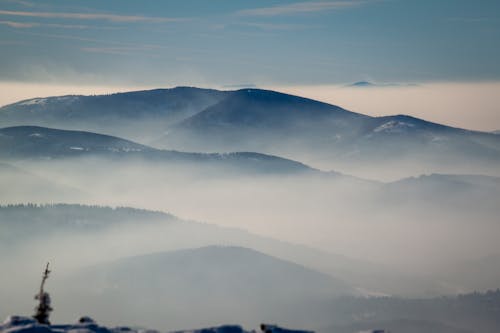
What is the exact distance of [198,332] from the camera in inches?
4756

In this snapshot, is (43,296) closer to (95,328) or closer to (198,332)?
(95,328)

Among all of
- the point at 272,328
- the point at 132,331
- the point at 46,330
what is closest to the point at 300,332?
the point at 272,328

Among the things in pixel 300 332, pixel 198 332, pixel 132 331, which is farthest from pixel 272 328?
pixel 132 331

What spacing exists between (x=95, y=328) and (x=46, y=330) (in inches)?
326

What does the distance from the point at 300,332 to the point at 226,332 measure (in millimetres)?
11940

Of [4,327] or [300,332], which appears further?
[300,332]

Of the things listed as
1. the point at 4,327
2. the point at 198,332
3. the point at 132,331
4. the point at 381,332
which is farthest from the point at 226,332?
the point at 4,327

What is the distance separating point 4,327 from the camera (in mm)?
108812

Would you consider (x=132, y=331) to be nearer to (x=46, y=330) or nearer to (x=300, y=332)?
(x=46, y=330)

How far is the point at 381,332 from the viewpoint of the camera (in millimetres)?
119250

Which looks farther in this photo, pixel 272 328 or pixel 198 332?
pixel 198 332

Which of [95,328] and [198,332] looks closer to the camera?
[95,328]

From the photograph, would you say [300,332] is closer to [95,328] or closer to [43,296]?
[95,328]

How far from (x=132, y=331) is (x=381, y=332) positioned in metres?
40.7
